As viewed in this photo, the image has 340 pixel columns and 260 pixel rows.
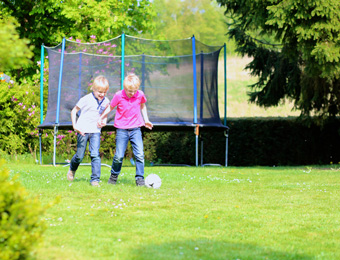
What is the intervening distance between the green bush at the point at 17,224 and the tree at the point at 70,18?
1463cm

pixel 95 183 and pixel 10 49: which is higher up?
pixel 10 49

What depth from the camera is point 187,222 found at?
460cm

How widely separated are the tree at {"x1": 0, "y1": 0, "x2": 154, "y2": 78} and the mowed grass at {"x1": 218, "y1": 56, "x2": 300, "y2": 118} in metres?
7.80

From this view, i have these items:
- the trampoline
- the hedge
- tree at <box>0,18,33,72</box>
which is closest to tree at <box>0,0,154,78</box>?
the trampoline

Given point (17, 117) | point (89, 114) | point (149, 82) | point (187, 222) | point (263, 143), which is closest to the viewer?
point (187, 222)

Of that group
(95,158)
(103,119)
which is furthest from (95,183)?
(103,119)

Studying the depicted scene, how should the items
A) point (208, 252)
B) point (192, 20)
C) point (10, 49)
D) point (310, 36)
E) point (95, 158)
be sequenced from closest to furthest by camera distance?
point (10, 49), point (208, 252), point (95, 158), point (310, 36), point (192, 20)

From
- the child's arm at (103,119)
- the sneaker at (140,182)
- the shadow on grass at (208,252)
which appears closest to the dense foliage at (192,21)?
the child's arm at (103,119)

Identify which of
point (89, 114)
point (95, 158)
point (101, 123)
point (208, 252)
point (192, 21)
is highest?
point (192, 21)

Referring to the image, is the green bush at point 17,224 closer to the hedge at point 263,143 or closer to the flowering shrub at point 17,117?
the flowering shrub at point 17,117

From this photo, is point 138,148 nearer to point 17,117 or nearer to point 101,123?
point 101,123

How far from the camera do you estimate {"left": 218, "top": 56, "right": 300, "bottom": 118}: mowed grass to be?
33.1 meters

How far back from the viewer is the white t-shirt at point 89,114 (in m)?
7.23

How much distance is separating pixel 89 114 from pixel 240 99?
112ft
